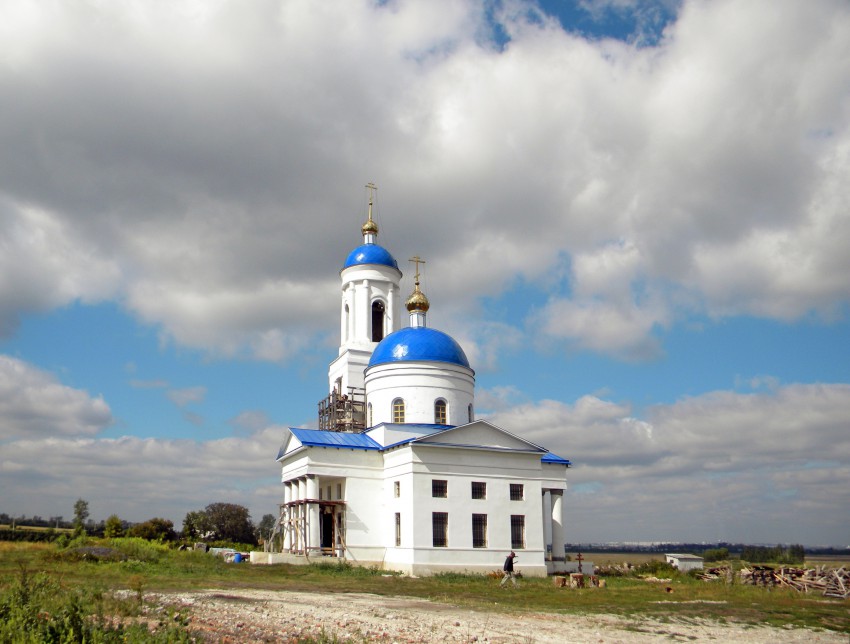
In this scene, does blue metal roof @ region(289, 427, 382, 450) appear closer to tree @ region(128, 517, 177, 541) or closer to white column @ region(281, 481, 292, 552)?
white column @ region(281, 481, 292, 552)

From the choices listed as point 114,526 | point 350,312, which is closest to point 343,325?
point 350,312

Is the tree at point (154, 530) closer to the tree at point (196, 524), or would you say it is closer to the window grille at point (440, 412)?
the tree at point (196, 524)

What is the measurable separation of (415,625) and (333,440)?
23.4 m

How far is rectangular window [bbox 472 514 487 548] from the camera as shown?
34.3 metres

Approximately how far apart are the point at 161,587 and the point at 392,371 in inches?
793

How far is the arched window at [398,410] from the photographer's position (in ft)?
127

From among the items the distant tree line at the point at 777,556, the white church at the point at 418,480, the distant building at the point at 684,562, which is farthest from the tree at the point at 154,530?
the distant tree line at the point at 777,556

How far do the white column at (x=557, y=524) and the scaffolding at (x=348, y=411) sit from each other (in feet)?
38.2

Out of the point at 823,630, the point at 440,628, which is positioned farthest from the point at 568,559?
the point at 440,628

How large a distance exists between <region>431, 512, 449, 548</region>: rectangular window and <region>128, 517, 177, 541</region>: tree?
33616 mm

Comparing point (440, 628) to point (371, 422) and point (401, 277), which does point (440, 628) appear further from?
point (401, 277)

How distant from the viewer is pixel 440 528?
1329 inches

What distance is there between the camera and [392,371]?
3897 centimetres

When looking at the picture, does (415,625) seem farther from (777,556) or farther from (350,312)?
(777,556)
